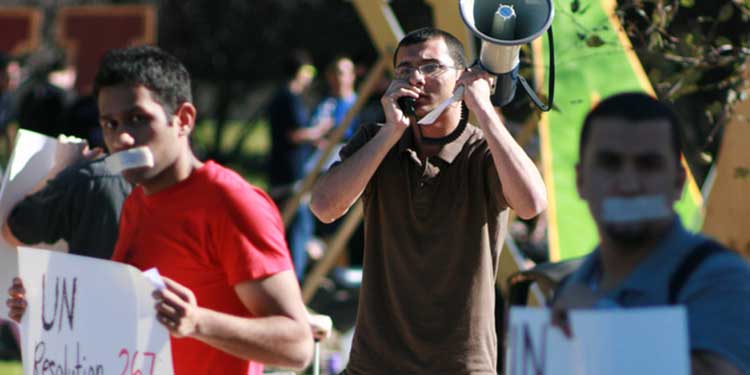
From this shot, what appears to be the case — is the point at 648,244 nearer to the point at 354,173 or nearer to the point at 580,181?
the point at 580,181

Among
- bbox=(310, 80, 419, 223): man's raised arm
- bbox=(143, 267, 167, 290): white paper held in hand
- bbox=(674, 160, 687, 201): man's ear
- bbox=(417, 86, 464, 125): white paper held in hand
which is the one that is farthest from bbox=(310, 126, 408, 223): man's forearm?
bbox=(674, 160, 687, 201): man's ear

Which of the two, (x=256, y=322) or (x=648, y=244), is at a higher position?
(x=648, y=244)

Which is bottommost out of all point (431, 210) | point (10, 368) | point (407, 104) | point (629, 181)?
point (10, 368)

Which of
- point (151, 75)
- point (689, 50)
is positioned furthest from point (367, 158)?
point (689, 50)

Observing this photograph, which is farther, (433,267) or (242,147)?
(242,147)

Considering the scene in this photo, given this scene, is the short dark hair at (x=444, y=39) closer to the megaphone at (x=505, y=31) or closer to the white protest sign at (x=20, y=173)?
the megaphone at (x=505, y=31)

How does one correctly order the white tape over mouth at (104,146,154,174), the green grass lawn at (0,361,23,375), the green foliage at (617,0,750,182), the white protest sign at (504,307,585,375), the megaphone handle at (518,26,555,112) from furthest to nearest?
Answer: the green grass lawn at (0,361,23,375) → the green foliage at (617,0,750,182) → the megaphone handle at (518,26,555,112) → the white tape over mouth at (104,146,154,174) → the white protest sign at (504,307,585,375)

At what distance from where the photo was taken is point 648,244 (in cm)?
264

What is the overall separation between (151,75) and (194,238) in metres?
0.50

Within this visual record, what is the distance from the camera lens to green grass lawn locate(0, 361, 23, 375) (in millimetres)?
9062

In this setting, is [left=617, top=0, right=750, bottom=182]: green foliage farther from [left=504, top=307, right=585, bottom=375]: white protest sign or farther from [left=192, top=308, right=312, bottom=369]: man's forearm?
[left=504, top=307, right=585, bottom=375]: white protest sign

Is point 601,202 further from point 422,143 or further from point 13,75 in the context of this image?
point 13,75

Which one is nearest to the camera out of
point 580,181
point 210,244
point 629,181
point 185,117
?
point 629,181

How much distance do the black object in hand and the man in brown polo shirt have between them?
0.06 ft
